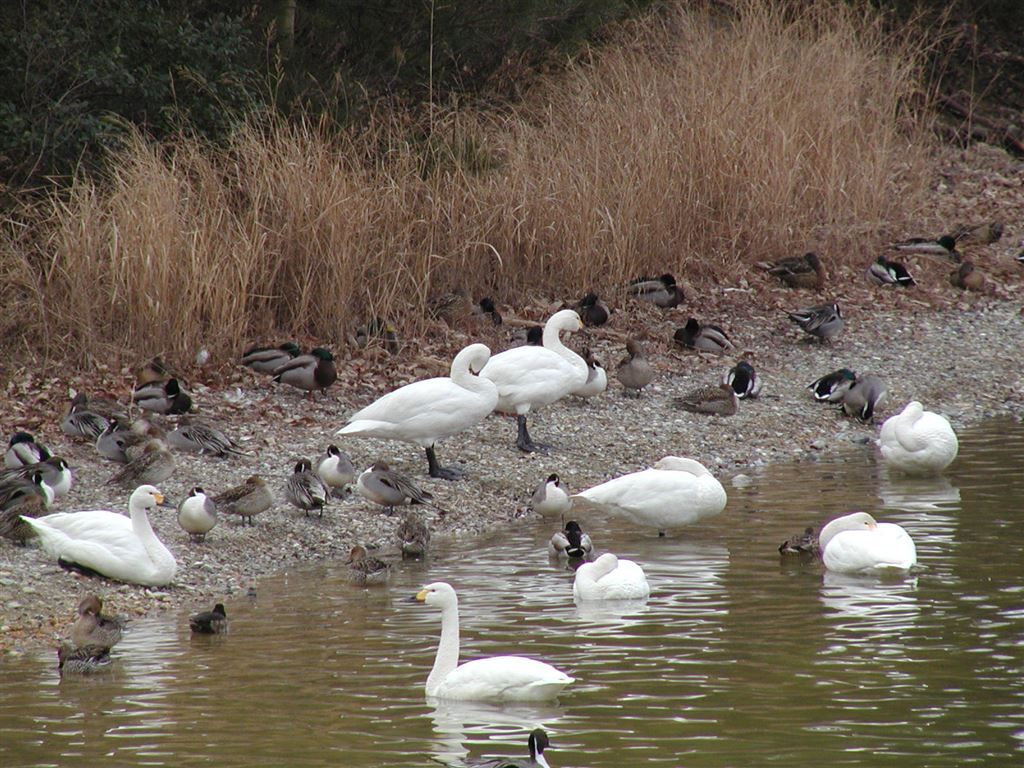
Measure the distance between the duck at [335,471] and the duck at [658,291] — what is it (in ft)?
21.6

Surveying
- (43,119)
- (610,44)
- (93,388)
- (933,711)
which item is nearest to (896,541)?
(933,711)

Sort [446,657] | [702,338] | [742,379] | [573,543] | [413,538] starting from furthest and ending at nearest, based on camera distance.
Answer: [702,338], [742,379], [413,538], [573,543], [446,657]

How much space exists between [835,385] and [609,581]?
7006 millimetres

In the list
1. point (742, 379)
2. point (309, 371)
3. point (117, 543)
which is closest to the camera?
point (117, 543)

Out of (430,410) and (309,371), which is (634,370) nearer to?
(309,371)

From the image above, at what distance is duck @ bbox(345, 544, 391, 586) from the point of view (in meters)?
9.84

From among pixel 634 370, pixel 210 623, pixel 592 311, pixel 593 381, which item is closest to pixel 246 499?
pixel 210 623

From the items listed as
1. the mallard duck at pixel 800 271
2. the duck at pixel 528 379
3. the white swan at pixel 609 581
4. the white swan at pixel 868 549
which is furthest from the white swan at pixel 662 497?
the mallard duck at pixel 800 271

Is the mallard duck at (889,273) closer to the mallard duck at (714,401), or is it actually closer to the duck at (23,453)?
the mallard duck at (714,401)

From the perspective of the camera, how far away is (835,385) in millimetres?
15414

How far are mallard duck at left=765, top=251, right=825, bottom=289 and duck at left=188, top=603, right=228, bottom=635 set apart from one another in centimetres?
1200

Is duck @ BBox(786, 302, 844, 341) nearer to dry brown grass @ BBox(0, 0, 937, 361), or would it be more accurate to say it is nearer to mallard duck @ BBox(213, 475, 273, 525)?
dry brown grass @ BBox(0, 0, 937, 361)

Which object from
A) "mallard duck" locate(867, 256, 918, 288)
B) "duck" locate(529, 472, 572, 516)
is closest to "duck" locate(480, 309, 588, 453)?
"duck" locate(529, 472, 572, 516)

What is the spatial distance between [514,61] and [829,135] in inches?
197
